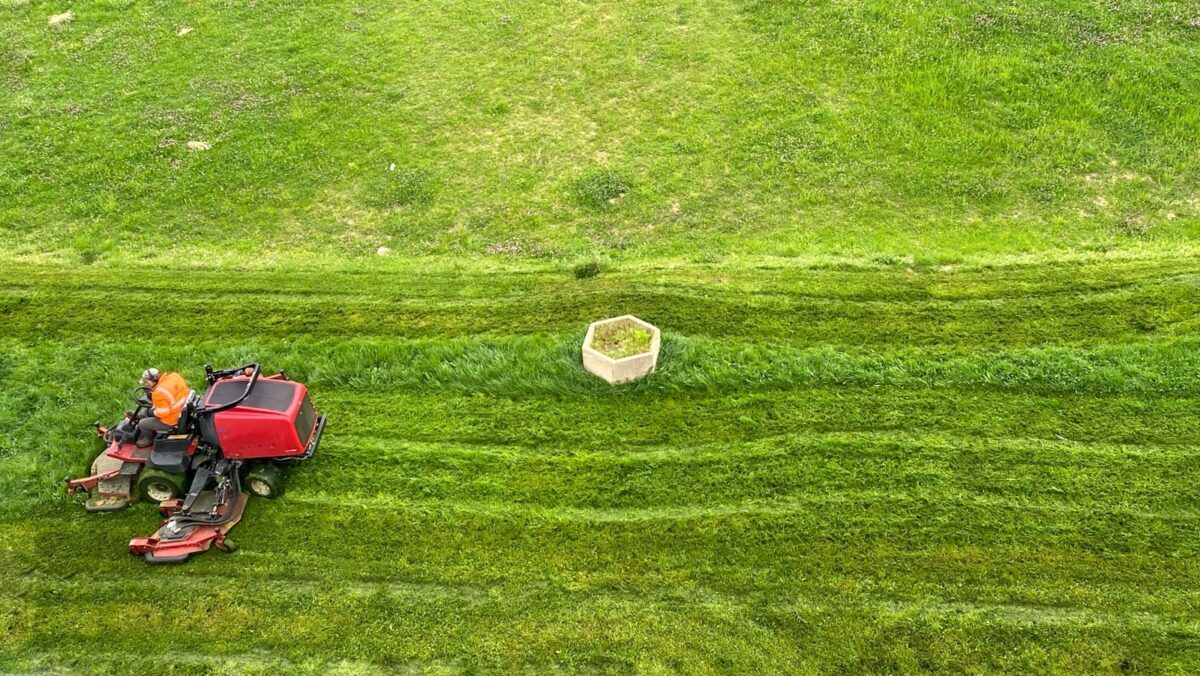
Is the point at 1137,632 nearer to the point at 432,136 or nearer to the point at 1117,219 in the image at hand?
the point at 1117,219

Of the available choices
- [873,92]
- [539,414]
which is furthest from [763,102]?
[539,414]

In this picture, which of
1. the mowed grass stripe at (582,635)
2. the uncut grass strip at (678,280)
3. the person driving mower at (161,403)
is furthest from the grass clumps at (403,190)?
the mowed grass stripe at (582,635)

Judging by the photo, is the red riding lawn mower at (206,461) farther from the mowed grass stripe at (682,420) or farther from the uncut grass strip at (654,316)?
the uncut grass strip at (654,316)

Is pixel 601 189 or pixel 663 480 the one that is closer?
pixel 663 480

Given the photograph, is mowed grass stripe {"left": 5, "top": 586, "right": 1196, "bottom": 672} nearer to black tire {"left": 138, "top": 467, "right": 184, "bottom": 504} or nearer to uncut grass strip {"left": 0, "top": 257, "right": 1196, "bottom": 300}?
black tire {"left": 138, "top": 467, "right": 184, "bottom": 504}

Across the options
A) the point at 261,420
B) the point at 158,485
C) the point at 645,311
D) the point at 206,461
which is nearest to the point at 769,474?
the point at 645,311

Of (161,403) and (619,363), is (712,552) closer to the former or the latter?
(619,363)

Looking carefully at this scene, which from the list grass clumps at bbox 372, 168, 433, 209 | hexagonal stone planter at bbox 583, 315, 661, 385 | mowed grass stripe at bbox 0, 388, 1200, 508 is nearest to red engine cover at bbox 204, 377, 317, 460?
mowed grass stripe at bbox 0, 388, 1200, 508
